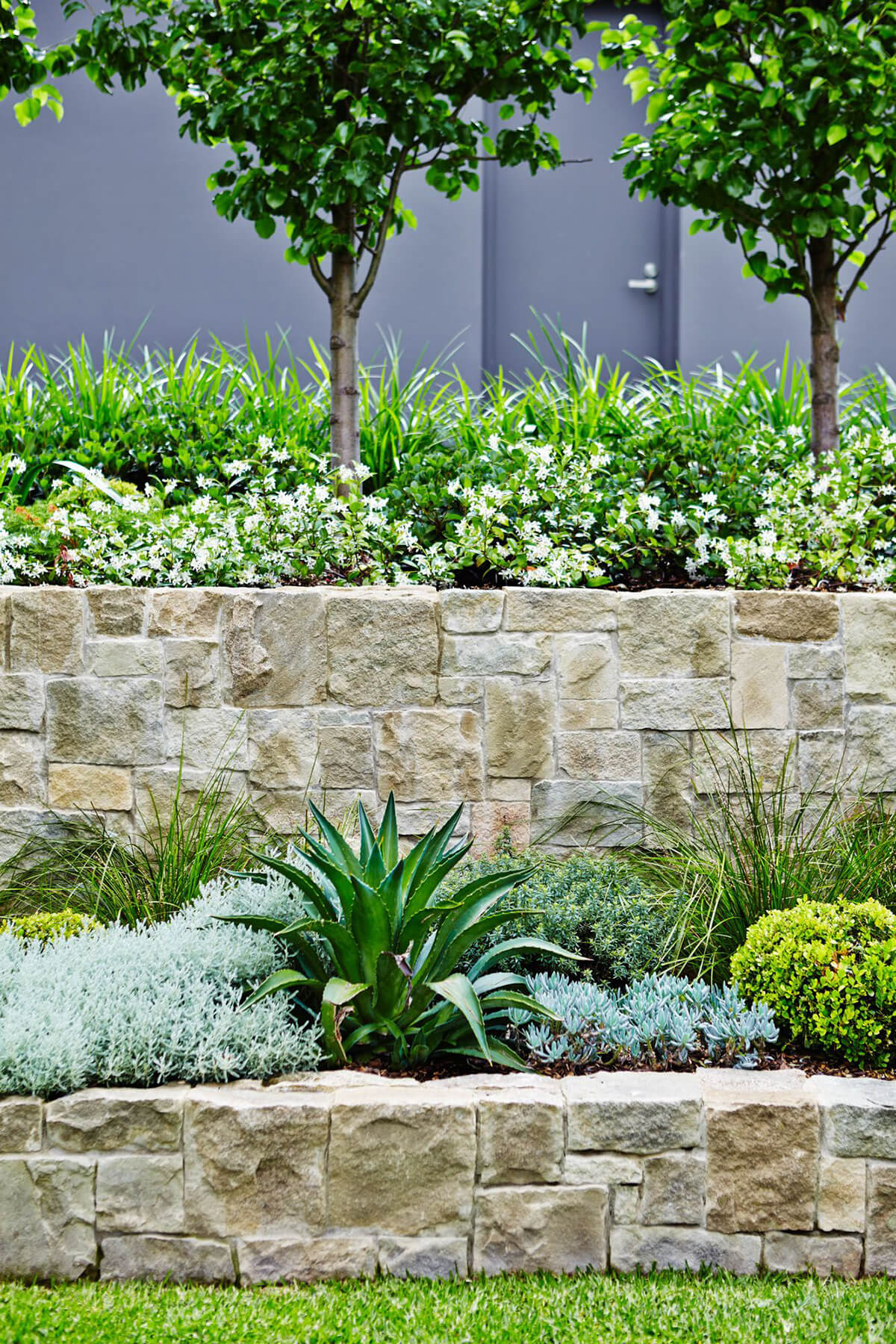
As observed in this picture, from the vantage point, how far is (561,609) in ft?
13.2

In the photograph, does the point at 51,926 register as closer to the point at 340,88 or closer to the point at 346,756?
the point at 346,756

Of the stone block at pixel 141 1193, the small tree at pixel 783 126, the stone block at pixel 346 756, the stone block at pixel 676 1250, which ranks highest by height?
the small tree at pixel 783 126

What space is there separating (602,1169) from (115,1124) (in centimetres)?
111

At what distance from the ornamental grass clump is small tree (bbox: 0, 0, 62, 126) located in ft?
14.0

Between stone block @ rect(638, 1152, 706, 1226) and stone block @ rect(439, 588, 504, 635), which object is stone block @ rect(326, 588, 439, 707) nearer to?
stone block @ rect(439, 588, 504, 635)

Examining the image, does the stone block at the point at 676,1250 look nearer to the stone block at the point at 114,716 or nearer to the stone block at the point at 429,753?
the stone block at the point at 429,753

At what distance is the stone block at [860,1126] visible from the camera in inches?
103

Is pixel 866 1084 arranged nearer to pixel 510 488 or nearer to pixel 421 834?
pixel 421 834

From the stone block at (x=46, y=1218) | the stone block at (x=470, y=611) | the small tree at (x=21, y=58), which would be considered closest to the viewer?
the stone block at (x=46, y=1218)

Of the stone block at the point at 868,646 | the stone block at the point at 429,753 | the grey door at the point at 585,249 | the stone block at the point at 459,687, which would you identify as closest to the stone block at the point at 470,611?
the stone block at the point at 459,687

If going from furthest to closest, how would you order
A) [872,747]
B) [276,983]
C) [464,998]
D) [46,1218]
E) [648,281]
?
[648,281], [872,747], [276,983], [464,998], [46,1218]

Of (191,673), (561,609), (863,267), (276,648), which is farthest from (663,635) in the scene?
(863,267)

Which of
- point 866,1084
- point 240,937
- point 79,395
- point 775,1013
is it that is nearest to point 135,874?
point 240,937

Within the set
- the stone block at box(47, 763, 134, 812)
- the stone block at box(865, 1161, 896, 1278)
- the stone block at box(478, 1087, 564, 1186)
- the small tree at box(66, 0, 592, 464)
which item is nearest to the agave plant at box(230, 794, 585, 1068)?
the stone block at box(478, 1087, 564, 1186)
